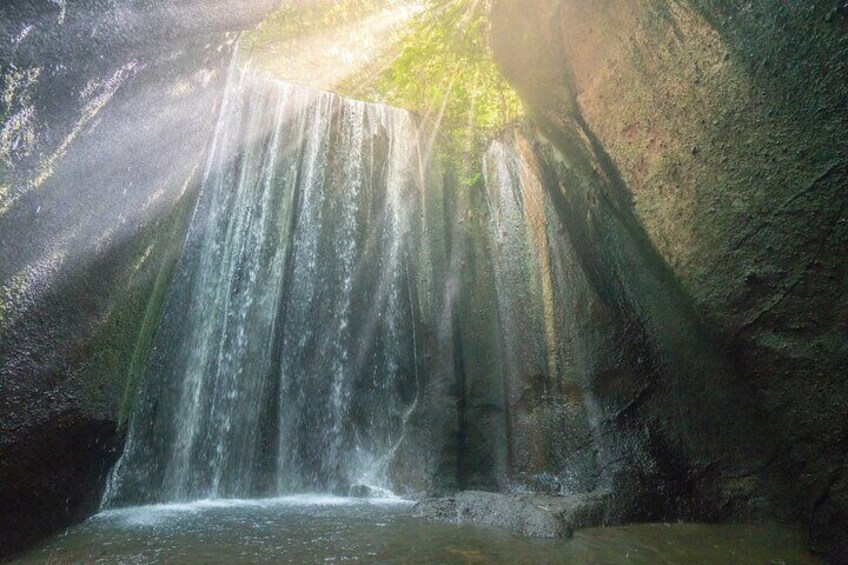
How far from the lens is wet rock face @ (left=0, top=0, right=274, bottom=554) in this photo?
2963mm

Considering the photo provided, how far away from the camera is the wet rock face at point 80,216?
2.96 meters

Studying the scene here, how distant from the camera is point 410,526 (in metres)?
4.38

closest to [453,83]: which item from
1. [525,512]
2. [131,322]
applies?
[131,322]

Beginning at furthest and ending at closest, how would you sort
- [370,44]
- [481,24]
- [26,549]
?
[370,44] → [481,24] → [26,549]

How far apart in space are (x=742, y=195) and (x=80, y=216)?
4.69 meters

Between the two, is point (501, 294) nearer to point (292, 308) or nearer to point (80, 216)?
point (292, 308)

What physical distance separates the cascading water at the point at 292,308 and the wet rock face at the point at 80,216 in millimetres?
4763

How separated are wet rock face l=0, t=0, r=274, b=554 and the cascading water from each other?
476 cm

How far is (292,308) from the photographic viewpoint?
33.5ft

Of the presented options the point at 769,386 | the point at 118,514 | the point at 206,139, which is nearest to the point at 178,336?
the point at 118,514

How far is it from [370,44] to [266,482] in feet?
27.5

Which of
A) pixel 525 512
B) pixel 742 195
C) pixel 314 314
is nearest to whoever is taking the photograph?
pixel 742 195

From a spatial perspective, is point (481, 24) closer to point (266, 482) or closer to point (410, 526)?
point (410, 526)

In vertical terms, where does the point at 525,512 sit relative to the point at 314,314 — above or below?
below
